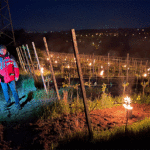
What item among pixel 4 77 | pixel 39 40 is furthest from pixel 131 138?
pixel 39 40

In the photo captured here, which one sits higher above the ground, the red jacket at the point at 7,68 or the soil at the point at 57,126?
the red jacket at the point at 7,68

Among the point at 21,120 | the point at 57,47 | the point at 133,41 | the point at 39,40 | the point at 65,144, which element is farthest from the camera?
the point at 39,40

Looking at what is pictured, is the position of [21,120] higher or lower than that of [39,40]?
lower

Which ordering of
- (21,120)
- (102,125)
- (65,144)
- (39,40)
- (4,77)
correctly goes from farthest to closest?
(39,40) < (4,77) < (21,120) < (102,125) < (65,144)

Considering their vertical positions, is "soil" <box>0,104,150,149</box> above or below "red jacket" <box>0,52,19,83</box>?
below

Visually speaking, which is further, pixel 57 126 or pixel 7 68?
pixel 7 68

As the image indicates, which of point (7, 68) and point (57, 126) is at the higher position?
point (7, 68)

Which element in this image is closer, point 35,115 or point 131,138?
point 131,138

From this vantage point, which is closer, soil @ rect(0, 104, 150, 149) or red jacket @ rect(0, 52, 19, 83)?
soil @ rect(0, 104, 150, 149)

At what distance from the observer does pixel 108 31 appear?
164 ft

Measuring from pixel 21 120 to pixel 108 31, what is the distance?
5134cm

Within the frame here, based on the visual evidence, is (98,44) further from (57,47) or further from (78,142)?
(78,142)

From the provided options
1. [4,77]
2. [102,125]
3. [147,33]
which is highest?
[147,33]

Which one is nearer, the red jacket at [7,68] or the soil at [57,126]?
the soil at [57,126]
